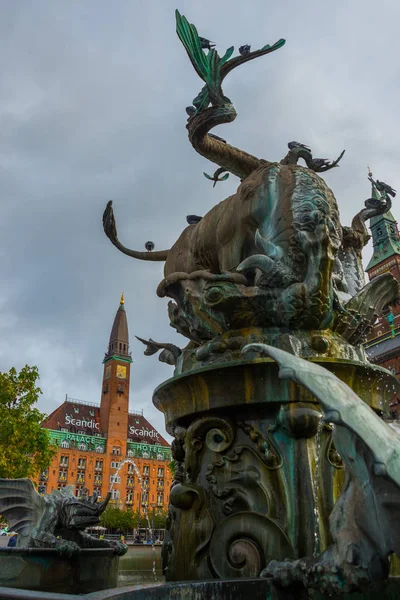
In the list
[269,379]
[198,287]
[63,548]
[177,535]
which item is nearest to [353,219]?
[198,287]

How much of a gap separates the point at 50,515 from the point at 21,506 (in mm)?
420

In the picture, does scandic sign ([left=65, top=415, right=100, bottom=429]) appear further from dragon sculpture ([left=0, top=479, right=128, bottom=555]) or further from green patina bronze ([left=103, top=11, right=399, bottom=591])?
green patina bronze ([left=103, top=11, right=399, bottom=591])

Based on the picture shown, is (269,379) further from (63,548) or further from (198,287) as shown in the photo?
(63,548)

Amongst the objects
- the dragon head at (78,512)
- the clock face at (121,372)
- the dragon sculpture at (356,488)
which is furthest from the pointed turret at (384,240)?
the dragon sculpture at (356,488)

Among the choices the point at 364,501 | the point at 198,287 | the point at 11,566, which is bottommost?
the point at 11,566

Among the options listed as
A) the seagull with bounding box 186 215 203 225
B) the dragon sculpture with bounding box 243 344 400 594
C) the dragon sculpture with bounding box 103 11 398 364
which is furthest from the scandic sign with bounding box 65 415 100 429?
the dragon sculpture with bounding box 243 344 400 594

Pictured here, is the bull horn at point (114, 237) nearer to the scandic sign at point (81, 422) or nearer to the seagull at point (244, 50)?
the seagull at point (244, 50)

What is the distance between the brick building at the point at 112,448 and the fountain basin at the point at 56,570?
69762mm

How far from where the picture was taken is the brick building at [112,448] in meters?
75.2

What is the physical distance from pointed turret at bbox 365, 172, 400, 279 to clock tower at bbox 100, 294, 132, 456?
47.6 m

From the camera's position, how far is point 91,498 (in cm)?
588

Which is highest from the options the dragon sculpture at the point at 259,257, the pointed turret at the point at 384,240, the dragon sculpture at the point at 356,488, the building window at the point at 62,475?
the pointed turret at the point at 384,240

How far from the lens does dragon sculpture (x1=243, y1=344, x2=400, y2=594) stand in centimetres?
158

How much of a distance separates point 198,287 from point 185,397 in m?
1.08
